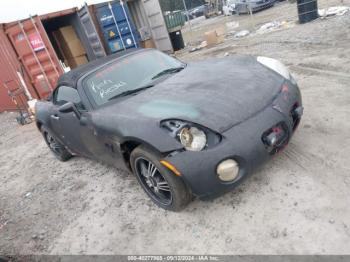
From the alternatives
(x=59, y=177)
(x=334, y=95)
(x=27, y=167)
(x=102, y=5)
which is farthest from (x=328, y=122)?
(x=102, y=5)

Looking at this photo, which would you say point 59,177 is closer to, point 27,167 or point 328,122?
point 27,167

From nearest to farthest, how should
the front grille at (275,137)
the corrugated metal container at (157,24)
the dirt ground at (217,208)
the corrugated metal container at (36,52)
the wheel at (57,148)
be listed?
the dirt ground at (217,208) < the front grille at (275,137) < the wheel at (57,148) < the corrugated metal container at (36,52) < the corrugated metal container at (157,24)

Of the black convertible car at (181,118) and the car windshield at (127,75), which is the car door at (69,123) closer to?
the black convertible car at (181,118)

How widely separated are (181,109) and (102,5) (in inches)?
399

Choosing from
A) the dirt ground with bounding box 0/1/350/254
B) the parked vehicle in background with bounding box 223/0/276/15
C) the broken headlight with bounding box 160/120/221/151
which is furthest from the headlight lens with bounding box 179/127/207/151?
the parked vehicle in background with bounding box 223/0/276/15

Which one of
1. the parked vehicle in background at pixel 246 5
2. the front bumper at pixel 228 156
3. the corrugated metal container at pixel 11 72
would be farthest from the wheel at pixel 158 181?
the parked vehicle in background at pixel 246 5

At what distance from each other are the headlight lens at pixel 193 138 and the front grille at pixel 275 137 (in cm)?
51

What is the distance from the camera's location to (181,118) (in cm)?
273

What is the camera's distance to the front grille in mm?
2713

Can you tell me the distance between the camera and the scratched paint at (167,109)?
9.19 ft

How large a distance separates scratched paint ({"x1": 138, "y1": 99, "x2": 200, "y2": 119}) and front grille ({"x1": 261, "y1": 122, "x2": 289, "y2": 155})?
611 mm

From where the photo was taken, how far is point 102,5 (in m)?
11.6

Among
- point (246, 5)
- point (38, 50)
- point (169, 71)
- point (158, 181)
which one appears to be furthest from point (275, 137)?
point (246, 5)

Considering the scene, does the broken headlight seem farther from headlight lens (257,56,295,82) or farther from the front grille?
headlight lens (257,56,295,82)
